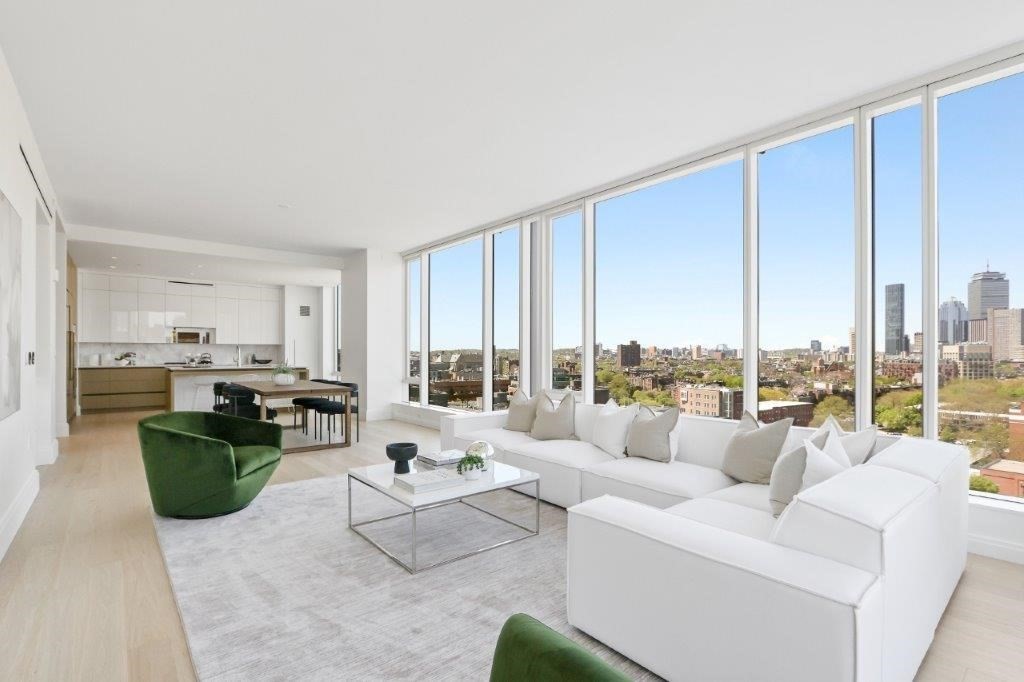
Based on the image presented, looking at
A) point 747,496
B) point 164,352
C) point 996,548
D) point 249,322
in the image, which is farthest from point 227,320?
point 996,548

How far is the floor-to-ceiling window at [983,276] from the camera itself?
301 cm

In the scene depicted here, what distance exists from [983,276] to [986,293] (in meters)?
0.11

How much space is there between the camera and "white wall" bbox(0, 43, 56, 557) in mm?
3014

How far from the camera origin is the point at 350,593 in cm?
248

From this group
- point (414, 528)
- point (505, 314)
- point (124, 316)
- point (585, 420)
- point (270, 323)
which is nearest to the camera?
point (414, 528)

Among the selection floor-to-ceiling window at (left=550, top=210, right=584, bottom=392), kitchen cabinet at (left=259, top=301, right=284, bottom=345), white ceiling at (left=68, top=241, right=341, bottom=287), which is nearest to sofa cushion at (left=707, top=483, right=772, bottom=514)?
floor-to-ceiling window at (left=550, top=210, right=584, bottom=392)

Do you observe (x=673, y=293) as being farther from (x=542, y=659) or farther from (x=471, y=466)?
(x=542, y=659)

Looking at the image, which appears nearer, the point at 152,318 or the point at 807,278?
the point at 807,278

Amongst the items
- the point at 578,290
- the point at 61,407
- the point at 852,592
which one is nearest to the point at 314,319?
the point at 61,407

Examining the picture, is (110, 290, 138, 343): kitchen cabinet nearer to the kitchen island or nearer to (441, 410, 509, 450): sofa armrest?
the kitchen island

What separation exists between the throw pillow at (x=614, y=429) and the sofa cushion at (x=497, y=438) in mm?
658

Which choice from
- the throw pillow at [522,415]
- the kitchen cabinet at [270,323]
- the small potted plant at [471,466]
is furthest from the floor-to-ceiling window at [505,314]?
the kitchen cabinet at [270,323]

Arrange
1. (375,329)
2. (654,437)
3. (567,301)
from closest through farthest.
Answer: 1. (654,437)
2. (567,301)
3. (375,329)

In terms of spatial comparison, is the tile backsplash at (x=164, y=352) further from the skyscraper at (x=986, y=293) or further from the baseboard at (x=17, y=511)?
the skyscraper at (x=986, y=293)
